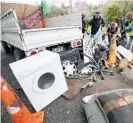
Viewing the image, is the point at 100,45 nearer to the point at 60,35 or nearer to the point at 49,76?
the point at 60,35

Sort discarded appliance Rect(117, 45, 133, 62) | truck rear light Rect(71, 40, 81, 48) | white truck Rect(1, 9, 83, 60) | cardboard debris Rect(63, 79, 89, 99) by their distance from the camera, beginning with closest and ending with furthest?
cardboard debris Rect(63, 79, 89, 99) < white truck Rect(1, 9, 83, 60) < truck rear light Rect(71, 40, 81, 48) < discarded appliance Rect(117, 45, 133, 62)

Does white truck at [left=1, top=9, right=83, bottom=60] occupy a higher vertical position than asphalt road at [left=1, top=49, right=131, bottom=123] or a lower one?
higher

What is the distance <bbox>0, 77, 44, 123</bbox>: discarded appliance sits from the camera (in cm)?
203

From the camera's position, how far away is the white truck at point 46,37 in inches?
123

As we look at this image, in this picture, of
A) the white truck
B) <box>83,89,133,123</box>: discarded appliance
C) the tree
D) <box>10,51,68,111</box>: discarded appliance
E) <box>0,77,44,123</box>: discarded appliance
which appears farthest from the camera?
the tree

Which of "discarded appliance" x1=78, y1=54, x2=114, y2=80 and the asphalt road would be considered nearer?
the asphalt road

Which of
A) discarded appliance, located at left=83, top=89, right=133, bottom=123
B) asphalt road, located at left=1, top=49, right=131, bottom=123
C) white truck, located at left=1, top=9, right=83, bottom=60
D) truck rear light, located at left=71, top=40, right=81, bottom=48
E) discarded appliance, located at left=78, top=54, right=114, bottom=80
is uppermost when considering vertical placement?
white truck, located at left=1, top=9, right=83, bottom=60

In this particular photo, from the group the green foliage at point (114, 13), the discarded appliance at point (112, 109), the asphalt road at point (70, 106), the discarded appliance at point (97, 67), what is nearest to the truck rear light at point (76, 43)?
the discarded appliance at point (97, 67)

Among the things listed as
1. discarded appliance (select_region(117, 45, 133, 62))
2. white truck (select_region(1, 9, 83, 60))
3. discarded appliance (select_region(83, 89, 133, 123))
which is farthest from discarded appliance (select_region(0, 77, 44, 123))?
discarded appliance (select_region(117, 45, 133, 62))

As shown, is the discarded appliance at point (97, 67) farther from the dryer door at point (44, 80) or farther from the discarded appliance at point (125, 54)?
the dryer door at point (44, 80)

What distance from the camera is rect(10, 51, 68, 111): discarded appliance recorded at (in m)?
2.35

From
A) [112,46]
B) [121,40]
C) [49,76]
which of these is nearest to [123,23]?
[121,40]

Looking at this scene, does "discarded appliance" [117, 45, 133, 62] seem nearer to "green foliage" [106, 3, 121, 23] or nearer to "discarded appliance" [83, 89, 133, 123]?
"discarded appliance" [83, 89, 133, 123]

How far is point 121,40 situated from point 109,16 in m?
10.9
